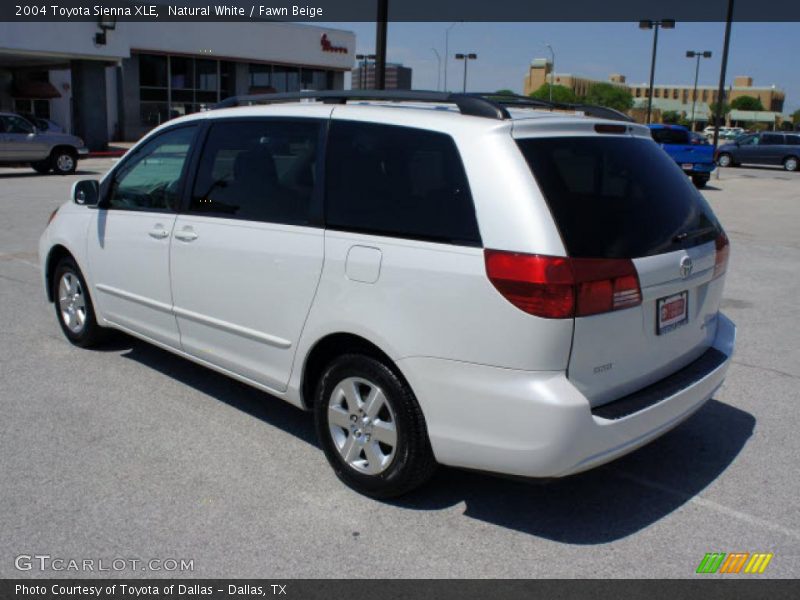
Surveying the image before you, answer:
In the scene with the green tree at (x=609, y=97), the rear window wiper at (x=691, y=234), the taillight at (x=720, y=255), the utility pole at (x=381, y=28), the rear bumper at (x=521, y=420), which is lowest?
the rear bumper at (x=521, y=420)

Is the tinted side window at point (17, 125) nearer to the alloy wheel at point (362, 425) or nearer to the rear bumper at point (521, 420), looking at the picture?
the alloy wheel at point (362, 425)

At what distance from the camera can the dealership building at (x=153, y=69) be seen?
28891mm

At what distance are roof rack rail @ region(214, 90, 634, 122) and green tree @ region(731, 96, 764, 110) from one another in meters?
162

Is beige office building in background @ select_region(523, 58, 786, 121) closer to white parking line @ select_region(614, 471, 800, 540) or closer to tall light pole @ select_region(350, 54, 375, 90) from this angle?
tall light pole @ select_region(350, 54, 375, 90)

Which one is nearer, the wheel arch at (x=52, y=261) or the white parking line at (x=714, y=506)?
the white parking line at (x=714, y=506)

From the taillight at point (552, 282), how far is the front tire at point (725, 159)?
121ft

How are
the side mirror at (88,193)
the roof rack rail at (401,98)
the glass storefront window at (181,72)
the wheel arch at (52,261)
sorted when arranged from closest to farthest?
the roof rack rail at (401,98) < the side mirror at (88,193) < the wheel arch at (52,261) < the glass storefront window at (181,72)

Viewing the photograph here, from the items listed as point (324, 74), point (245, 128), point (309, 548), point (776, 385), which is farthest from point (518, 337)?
point (324, 74)

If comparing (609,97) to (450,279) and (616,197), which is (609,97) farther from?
(450,279)

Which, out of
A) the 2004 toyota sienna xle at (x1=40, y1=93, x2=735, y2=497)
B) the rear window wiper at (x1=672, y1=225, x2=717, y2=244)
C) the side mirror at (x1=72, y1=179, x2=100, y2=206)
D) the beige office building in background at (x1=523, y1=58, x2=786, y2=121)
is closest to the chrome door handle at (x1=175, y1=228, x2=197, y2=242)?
the 2004 toyota sienna xle at (x1=40, y1=93, x2=735, y2=497)

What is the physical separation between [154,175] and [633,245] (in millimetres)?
3066

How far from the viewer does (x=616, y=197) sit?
11.3 feet

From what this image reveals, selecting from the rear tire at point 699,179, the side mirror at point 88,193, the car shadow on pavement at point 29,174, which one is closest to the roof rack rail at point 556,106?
the side mirror at point 88,193
